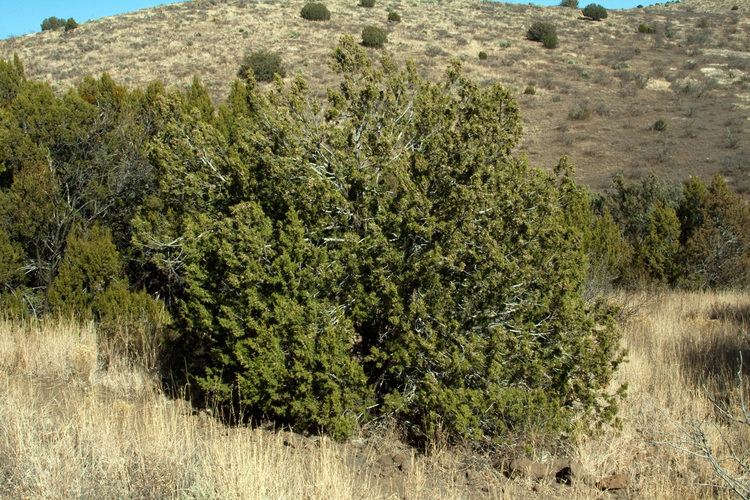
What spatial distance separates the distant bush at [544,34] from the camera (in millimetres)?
41344

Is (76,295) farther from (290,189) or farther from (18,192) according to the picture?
(290,189)

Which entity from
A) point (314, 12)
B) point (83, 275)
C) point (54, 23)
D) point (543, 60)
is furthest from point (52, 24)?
point (83, 275)

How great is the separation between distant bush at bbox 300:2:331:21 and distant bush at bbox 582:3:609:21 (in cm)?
1956

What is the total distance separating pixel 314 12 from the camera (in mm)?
42062

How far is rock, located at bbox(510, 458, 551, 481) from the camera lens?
4.40 m

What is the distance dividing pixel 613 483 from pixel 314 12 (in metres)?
41.0

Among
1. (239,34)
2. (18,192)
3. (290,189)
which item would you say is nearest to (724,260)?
(290,189)

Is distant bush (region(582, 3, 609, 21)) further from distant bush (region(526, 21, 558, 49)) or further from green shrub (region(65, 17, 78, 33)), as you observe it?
green shrub (region(65, 17, 78, 33))

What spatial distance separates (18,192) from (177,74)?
2560 centimetres

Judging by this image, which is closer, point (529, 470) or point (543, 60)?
point (529, 470)

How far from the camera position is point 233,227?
5266mm

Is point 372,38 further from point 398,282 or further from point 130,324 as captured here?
point 398,282

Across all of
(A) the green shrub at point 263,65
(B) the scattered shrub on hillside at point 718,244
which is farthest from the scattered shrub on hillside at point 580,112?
(B) the scattered shrub on hillside at point 718,244

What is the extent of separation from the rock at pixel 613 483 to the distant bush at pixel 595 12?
1992 inches
